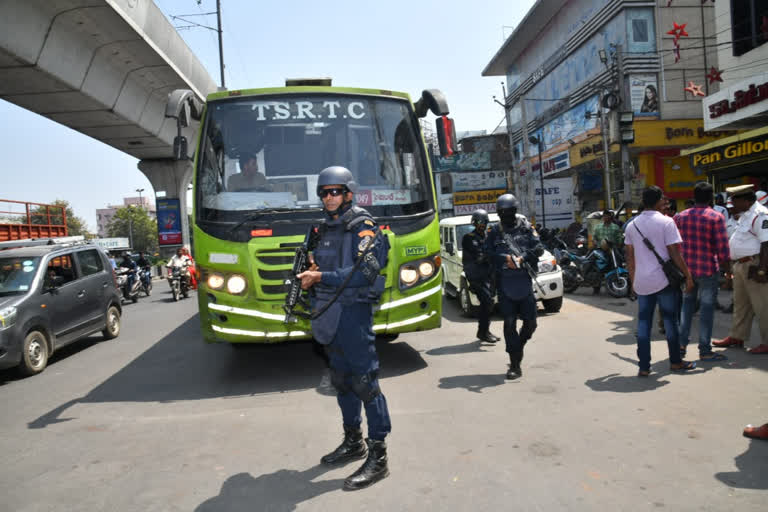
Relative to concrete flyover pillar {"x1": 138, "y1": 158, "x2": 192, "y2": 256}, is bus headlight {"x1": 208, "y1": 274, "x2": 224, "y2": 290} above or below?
below

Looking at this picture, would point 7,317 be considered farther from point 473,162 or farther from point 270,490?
point 473,162

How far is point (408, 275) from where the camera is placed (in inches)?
242

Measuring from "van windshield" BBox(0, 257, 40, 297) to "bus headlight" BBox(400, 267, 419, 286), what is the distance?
5436mm

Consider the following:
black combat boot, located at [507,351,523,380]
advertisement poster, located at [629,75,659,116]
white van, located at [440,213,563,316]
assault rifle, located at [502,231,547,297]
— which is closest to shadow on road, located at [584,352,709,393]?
black combat boot, located at [507,351,523,380]

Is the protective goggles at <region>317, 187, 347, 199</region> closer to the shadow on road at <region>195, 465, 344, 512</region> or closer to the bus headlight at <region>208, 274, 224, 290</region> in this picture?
the shadow on road at <region>195, 465, 344, 512</region>

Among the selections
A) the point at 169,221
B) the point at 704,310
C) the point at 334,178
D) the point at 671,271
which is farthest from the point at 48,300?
the point at 169,221

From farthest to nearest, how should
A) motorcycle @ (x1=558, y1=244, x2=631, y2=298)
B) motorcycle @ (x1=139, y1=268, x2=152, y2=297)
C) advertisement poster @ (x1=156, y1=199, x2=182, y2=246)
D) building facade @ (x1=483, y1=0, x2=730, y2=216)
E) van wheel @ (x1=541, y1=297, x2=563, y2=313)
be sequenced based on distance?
advertisement poster @ (x1=156, y1=199, x2=182, y2=246) < building facade @ (x1=483, y1=0, x2=730, y2=216) < motorcycle @ (x1=139, y1=268, x2=152, y2=297) < motorcycle @ (x1=558, y1=244, x2=631, y2=298) < van wheel @ (x1=541, y1=297, x2=563, y2=313)

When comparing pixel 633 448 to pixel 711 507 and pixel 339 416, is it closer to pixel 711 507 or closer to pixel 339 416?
pixel 711 507

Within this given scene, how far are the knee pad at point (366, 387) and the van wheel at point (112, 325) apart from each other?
8267 millimetres

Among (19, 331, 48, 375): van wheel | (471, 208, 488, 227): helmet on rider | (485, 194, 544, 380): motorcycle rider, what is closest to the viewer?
(485, 194, 544, 380): motorcycle rider

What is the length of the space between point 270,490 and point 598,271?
34.1 feet

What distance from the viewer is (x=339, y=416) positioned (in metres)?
4.96

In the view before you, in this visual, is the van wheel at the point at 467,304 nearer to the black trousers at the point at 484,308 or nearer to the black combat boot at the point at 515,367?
the black trousers at the point at 484,308

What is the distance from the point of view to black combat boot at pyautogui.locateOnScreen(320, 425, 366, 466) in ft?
12.9
